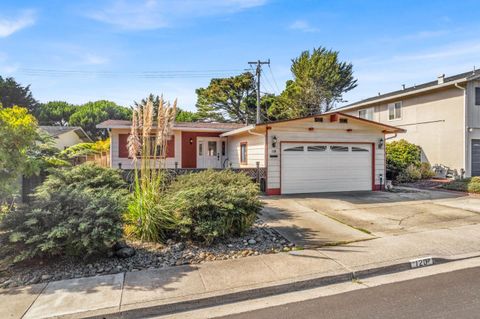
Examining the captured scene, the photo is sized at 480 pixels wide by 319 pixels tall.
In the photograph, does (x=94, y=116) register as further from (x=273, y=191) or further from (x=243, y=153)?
(x=273, y=191)

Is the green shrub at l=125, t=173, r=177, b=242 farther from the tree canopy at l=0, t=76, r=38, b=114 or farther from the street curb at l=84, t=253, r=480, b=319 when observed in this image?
the tree canopy at l=0, t=76, r=38, b=114

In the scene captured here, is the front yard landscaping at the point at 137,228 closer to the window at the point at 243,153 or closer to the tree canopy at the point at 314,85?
the window at the point at 243,153

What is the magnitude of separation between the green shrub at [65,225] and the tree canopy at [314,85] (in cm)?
2922

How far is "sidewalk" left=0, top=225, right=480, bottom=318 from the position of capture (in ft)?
10.9

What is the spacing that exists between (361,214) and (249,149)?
6.39 metres

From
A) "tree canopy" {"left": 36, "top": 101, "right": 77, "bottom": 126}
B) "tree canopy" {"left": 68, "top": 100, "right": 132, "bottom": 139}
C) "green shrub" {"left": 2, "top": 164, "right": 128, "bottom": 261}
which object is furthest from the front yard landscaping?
"tree canopy" {"left": 36, "top": 101, "right": 77, "bottom": 126}

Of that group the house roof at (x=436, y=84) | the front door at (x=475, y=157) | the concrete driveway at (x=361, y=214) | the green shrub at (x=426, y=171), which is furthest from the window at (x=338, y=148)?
the front door at (x=475, y=157)

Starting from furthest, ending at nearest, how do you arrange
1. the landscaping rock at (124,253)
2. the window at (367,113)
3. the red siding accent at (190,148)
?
1. the window at (367,113)
2. the red siding accent at (190,148)
3. the landscaping rock at (124,253)

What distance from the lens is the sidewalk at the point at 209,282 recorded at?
333cm

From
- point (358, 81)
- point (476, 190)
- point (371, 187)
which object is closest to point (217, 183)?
point (371, 187)

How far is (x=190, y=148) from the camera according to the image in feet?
58.9

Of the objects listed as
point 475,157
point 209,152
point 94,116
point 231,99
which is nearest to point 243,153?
point 209,152

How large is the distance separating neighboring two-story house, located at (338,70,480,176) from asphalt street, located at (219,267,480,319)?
1181 centimetres

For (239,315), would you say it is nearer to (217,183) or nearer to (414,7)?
(217,183)
